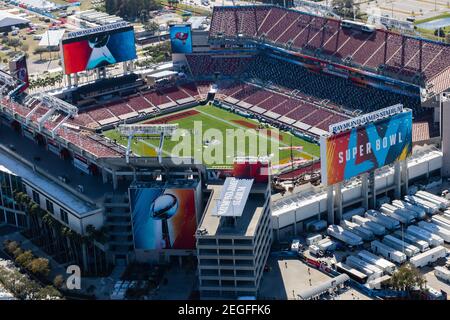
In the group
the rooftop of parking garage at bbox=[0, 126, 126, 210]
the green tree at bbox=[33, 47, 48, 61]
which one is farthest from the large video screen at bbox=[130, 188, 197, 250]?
the green tree at bbox=[33, 47, 48, 61]

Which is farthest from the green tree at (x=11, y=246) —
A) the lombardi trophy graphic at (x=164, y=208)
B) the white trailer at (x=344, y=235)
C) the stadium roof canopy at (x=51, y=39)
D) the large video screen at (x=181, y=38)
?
the stadium roof canopy at (x=51, y=39)

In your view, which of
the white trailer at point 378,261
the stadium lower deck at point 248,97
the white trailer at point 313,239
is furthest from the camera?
the stadium lower deck at point 248,97

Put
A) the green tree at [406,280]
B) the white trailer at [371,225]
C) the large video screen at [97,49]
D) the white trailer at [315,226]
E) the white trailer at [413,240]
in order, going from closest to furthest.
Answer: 1. the green tree at [406,280]
2. the white trailer at [413,240]
3. the white trailer at [371,225]
4. the white trailer at [315,226]
5. the large video screen at [97,49]

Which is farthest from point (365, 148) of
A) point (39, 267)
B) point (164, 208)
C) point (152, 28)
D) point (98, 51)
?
point (152, 28)

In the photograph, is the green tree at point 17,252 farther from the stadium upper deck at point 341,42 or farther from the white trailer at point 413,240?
the stadium upper deck at point 341,42

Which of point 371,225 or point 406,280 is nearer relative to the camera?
point 406,280

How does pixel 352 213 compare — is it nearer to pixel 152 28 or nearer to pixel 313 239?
pixel 313 239

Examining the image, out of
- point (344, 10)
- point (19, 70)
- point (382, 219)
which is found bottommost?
point (382, 219)
